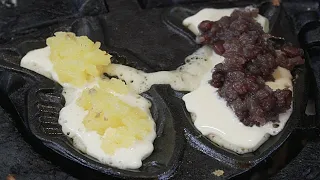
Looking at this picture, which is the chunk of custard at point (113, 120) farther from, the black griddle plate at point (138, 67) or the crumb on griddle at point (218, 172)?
the crumb on griddle at point (218, 172)

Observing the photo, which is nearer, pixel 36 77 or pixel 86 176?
pixel 86 176

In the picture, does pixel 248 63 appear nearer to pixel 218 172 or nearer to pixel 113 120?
pixel 218 172

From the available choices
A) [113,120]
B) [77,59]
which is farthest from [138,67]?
[113,120]

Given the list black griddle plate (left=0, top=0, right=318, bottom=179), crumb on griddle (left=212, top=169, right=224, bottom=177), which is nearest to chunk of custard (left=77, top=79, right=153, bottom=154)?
black griddle plate (left=0, top=0, right=318, bottom=179)

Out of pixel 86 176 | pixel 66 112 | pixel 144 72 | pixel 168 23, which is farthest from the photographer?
pixel 168 23

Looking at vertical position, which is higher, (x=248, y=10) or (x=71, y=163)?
(x=248, y=10)

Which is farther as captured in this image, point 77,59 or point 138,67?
point 138,67

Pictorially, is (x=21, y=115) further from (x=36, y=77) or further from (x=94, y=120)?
(x=94, y=120)

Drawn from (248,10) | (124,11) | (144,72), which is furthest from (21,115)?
(248,10)

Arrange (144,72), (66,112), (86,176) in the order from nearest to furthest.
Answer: (86,176)
(66,112)
(144,72)
